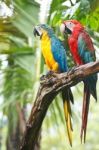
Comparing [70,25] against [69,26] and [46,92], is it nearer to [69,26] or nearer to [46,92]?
[69,26]

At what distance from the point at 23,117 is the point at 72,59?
0.59 meters

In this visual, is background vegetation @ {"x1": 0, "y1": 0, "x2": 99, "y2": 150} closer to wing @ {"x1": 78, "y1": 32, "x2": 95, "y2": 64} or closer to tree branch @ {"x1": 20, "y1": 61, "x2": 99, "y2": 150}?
wing @ {"x1": 78, "y1": 32, "x2": 95, "y2": 64}

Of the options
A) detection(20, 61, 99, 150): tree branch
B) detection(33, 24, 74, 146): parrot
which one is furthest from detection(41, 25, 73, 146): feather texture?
detection(20, 61, 99, 150): tree branch

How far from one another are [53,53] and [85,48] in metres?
0.12

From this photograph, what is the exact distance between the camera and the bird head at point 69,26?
141 centimetres

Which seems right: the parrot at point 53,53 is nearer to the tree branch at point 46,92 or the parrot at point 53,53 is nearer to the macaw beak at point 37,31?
the macaw beak at point 37,31

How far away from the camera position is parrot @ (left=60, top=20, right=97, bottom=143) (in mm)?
1444

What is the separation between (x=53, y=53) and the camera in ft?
5.04

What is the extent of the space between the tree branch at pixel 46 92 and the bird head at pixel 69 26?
0.15m

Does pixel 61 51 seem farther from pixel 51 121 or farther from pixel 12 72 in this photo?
pixel 51 121

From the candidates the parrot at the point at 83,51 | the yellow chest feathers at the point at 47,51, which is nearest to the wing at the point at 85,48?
the parrot at the point at 83,51

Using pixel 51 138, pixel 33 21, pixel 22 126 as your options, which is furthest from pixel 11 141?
pixel 51 138

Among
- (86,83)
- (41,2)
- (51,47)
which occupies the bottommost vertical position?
(86,83)

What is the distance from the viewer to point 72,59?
1.52 m
